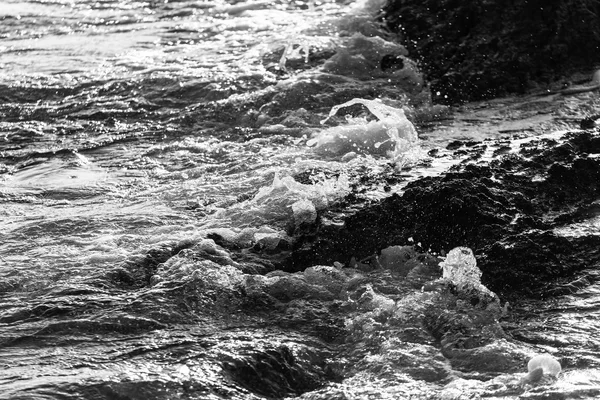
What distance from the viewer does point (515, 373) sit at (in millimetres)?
3609

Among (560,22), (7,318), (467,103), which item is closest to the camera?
(7,318)

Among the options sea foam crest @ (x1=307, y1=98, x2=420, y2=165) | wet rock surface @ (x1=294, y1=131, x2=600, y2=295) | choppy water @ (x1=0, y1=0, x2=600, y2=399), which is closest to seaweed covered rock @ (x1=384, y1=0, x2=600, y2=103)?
choppy water @ (x1=0, y1=0, x2=600, y2=399)

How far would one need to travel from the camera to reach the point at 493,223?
→ 15.6 ft

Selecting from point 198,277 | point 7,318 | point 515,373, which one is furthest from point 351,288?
point 7,318

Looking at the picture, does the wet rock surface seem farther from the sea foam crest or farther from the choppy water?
the sea foam crest

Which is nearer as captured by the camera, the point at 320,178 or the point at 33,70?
the point at 320,178

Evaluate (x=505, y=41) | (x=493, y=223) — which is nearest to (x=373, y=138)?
(x=493, y=223)

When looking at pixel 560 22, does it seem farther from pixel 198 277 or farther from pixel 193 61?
pixel 198 277

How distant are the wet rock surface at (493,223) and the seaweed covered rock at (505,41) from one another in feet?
8.76

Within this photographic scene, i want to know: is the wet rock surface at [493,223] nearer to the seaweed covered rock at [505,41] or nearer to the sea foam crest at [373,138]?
the sea foam crest at [373,138]

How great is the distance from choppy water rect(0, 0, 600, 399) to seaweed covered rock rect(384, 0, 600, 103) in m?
0.34

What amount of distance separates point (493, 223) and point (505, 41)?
12.3ft

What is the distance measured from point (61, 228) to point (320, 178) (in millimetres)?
1598

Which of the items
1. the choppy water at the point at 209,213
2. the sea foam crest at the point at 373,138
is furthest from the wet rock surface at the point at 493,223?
the sea foam crest at the point at 373,138
